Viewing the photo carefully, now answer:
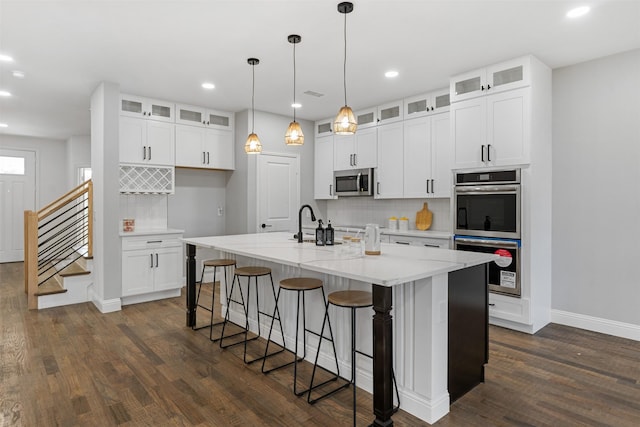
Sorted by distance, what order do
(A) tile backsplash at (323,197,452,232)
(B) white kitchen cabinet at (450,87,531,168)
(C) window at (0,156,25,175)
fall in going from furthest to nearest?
(C) window at (0,156,25,175)
(A) tile backsplash at (323,197,452,232)
(B) white kitchen cabinet at (450,87,531,168)

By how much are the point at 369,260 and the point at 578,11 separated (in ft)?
8.15

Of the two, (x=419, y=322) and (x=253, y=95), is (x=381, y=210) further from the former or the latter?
(x=419, y=322)

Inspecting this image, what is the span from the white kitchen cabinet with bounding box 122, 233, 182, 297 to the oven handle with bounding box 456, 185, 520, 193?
11.6 ft

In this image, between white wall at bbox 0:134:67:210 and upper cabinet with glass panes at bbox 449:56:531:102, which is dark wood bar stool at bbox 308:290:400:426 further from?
white wall at bbox 0:134:67:210

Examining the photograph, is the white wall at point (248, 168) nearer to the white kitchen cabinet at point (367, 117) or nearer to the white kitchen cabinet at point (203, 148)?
the white kitchen cabinet at point (203, 148)

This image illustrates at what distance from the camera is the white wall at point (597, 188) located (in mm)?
3543

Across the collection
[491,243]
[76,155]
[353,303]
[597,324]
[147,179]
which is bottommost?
[597,324]

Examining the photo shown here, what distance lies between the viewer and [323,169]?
6.37 metres

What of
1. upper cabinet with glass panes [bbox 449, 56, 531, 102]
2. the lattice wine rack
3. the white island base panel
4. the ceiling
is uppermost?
the ceiling

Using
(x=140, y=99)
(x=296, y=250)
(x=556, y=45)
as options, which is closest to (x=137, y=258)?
(x=140, y=99)

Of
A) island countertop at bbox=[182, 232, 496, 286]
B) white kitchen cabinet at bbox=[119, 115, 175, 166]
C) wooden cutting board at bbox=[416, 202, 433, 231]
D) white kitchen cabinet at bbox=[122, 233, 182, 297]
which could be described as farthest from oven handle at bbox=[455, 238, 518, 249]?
white kitchen cabinet at bbox=[119, 115, 175, 166]

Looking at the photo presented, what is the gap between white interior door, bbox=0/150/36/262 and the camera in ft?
25.6

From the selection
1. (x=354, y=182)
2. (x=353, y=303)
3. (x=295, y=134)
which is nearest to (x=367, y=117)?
(x=354, y=182)

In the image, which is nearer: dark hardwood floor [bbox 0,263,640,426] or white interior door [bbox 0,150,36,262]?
dark hardwood floor [bbox 0,263,640,426]
